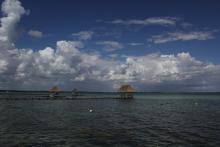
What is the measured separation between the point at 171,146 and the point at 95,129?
13.1 meters

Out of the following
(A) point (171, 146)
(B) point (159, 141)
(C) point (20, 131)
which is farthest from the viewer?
(C) point (20, 131)

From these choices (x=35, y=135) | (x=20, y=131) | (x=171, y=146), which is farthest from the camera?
(x=20, y=131)

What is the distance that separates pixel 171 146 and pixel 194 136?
6.93 meters

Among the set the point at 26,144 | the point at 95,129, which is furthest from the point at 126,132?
the point at 26,144

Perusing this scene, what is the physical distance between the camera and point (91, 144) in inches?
1105

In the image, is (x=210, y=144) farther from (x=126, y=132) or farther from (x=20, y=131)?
(x=20, y=131)

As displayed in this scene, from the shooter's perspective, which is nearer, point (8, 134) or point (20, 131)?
point (8, 134)

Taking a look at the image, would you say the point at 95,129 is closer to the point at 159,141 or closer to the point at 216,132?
the point at 159,141

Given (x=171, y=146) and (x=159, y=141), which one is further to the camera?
(x=159, y=141)

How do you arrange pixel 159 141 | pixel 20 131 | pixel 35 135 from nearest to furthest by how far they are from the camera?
pixel 159 141 < pixel 35 135 < pixel 20 131

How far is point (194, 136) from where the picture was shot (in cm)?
3291

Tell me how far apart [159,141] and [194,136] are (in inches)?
227

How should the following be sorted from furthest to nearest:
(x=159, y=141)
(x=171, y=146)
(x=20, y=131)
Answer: (x=20, y=131) → (x=159, y=141) → (x=171, y=146)

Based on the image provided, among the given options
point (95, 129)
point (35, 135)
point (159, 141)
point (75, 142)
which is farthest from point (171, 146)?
point (35, 135)
